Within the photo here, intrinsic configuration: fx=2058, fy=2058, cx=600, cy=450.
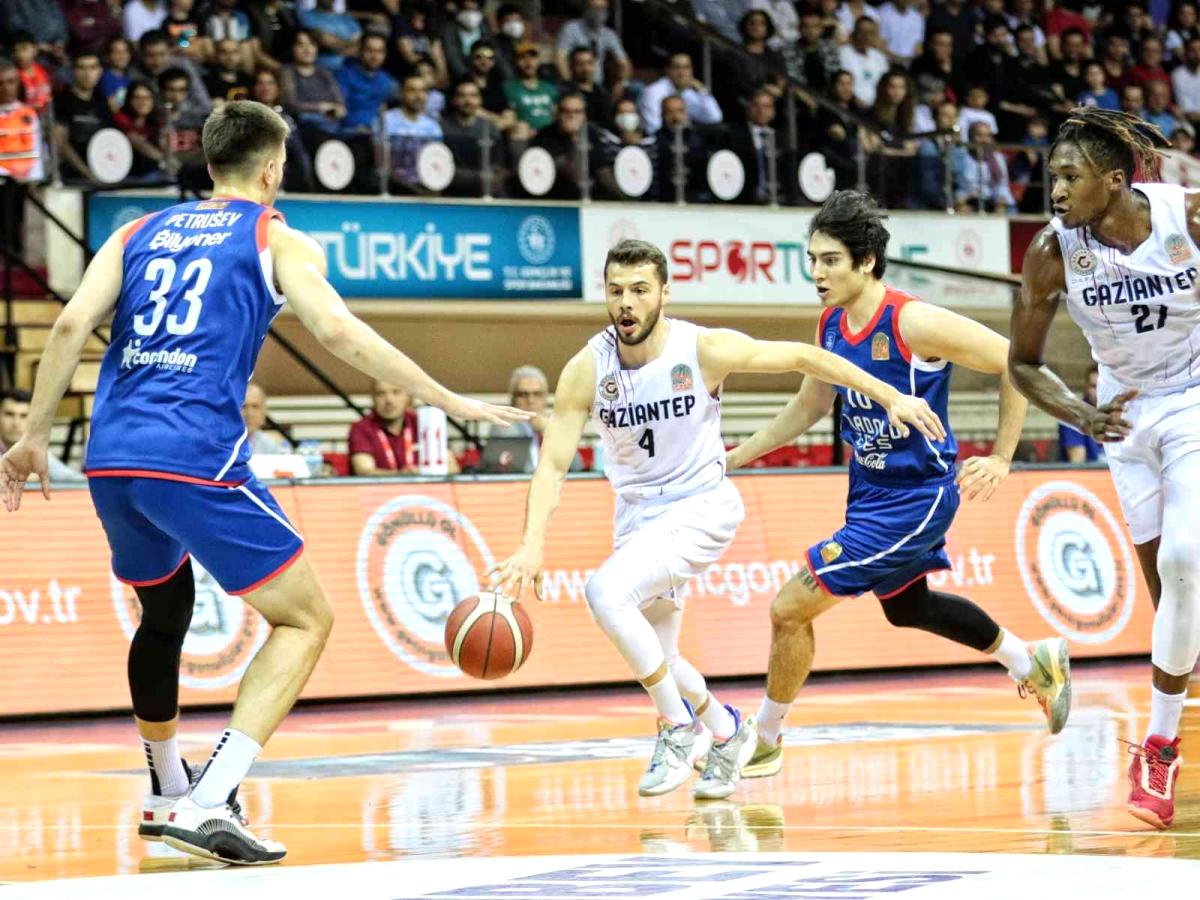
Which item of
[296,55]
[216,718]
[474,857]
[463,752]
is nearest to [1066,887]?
[474,857]

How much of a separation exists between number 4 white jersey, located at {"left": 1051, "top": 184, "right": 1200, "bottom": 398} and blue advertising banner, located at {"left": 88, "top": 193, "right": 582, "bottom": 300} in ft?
41.4

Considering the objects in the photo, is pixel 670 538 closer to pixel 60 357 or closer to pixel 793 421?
pixel 793 421

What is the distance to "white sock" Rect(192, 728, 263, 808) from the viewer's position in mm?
6168

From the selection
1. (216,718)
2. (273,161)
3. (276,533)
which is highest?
(273,161)

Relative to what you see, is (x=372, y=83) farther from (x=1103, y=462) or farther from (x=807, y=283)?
(x=1103, y=462)

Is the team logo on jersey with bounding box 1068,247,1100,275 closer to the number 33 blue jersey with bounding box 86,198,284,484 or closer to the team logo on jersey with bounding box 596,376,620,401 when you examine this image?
the team logo on jersey with bounding box 596,376,620,401

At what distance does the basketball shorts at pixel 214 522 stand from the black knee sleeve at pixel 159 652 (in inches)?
12.9

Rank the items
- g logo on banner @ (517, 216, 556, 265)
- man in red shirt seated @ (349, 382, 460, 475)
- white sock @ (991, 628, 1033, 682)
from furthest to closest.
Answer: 1. g logo on banner @ (517, 216, 556, 265)
2. man in red shirt seated @ (349, 382, 460, 475)
3. white sock @ (991, 628, 1033, 682)

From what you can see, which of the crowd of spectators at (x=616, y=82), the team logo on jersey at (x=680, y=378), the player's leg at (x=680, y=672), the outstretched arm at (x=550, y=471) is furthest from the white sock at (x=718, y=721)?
the crowd of spectators at (x=616, y=82)

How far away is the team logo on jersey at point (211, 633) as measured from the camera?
12078 millimetres

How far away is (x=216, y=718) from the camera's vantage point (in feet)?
39.4

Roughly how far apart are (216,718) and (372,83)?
8.85 metres

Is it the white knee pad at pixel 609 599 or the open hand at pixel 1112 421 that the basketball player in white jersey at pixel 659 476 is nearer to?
the white knee pad at pixel 609 599

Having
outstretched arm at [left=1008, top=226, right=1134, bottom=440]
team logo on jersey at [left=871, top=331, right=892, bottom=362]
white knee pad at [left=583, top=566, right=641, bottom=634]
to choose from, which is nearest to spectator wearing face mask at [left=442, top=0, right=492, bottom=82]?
team logo on jersey at [left=871, top=331, right=892, bottom=362]
